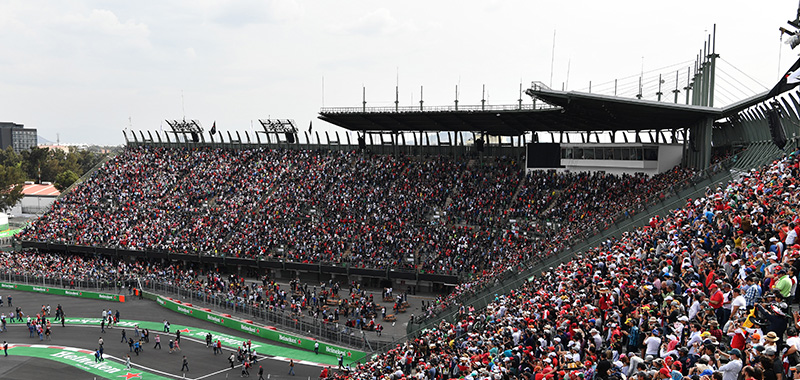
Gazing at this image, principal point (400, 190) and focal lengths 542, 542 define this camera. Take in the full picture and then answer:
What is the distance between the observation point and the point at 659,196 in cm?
2823

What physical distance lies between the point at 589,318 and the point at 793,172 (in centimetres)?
972

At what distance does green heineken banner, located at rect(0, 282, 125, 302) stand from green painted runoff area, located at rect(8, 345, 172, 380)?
31.4 feet

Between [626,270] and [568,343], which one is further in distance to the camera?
[626,270]

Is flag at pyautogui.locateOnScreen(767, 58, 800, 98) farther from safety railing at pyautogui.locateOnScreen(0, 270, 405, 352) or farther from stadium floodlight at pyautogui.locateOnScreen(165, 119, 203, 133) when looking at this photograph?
stadium floodlight at pyautogui.locateOnScreen(165, 119, 203, 133)

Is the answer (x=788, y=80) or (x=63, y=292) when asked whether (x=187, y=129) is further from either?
(x=788, y=80)

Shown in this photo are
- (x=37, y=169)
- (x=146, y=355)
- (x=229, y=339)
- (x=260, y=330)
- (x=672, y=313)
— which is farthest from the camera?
(x=37, y=169)

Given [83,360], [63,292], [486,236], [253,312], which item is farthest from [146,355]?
[486,236]

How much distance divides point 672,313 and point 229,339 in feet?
89.1

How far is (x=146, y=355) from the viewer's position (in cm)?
2969

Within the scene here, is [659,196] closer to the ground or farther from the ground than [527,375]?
farther from the ground

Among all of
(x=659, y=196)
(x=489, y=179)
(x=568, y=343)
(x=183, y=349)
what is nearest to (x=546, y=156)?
(x=489, y=179)

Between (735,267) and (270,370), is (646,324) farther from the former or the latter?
(270,370)

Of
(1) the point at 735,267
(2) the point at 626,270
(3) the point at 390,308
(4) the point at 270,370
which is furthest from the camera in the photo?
(3) the point at 390,308

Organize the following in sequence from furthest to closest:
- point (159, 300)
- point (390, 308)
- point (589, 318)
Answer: point (159, 300) → point (390, 308) → point (589, 318)
